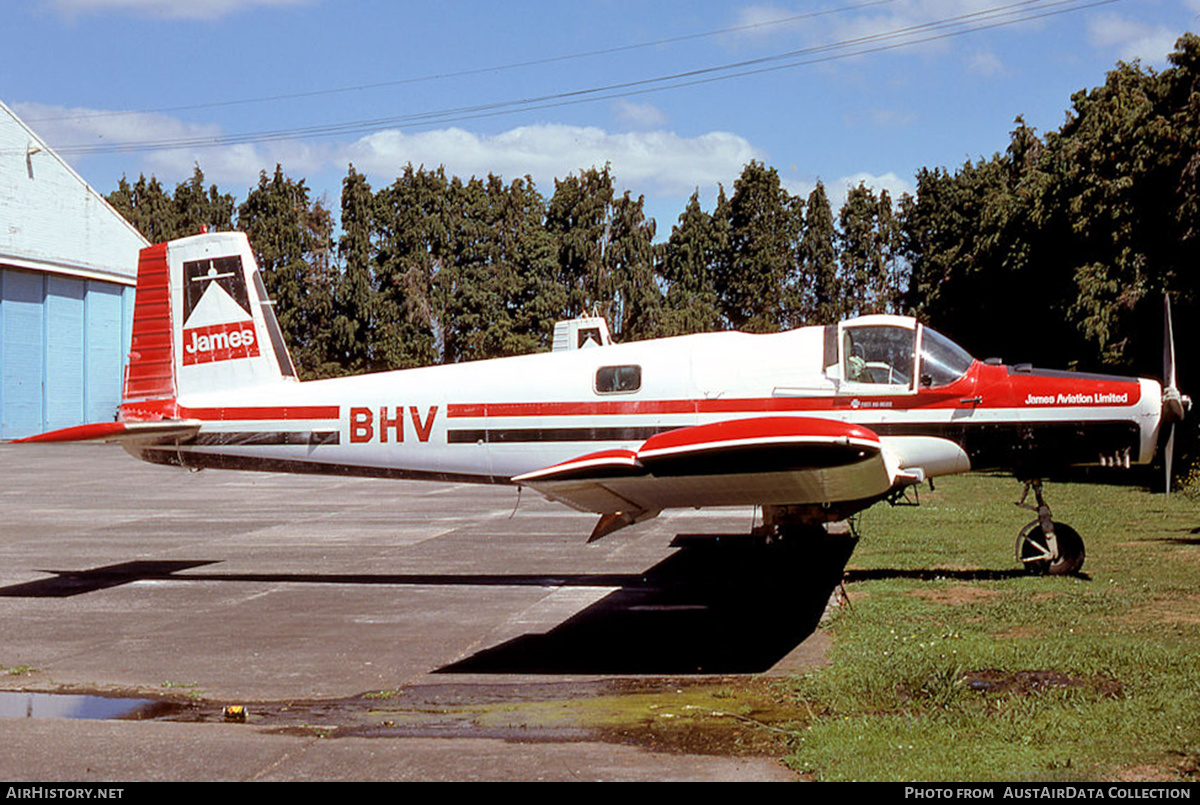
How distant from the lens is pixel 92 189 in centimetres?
5438

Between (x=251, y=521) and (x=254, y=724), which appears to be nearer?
(x=254, y=724)

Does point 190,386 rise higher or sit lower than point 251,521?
higher

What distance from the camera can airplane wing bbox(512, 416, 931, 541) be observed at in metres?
8.86

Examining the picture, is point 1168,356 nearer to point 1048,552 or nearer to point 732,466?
point 1048,552

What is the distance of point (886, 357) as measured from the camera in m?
11.9

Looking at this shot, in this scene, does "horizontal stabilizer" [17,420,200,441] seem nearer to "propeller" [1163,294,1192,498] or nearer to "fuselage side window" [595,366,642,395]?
"fuselage side window" [595,366,642,395]

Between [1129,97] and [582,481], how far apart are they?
31.2 metres

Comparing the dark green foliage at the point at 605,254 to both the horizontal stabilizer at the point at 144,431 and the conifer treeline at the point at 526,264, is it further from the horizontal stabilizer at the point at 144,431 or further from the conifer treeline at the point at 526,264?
the horizontal stabilizer at the point at 144,431

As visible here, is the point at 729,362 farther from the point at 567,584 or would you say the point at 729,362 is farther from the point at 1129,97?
the point at 1129,97

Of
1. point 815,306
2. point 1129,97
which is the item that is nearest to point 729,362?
point 1129,97

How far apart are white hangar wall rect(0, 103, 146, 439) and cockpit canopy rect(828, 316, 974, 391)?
1759 inches

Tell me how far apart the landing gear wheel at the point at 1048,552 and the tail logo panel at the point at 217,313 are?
913 cm

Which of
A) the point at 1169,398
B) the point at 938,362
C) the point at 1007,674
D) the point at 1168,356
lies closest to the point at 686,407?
the point at 938,362

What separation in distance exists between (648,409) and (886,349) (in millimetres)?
2527
